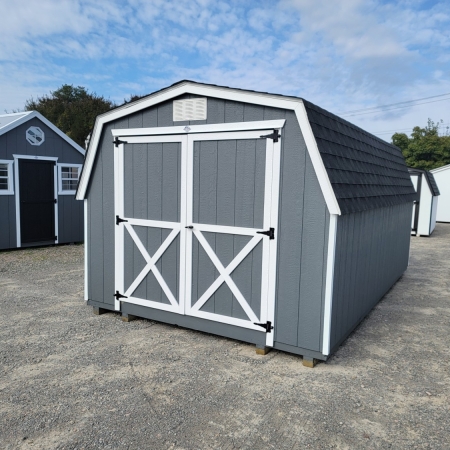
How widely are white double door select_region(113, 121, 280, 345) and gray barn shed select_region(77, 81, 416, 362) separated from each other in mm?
11

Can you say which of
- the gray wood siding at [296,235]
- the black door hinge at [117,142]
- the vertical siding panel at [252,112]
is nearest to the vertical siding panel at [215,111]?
the gray wood siding at [296,235]

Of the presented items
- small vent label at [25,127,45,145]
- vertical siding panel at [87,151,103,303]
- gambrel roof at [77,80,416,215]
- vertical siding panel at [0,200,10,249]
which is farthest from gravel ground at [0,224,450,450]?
small vent label at [25,127,45,145]

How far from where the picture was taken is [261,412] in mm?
2684

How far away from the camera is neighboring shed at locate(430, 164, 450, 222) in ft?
61.2

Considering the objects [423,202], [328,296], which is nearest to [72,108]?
[423,202]

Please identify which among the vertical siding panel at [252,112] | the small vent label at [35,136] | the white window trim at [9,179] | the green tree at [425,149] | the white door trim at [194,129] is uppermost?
the green tree at [425,149]

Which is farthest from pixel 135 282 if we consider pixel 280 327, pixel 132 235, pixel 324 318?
pixel 324 318

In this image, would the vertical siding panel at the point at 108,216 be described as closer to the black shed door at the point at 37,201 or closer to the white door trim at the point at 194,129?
the white door trim at the point at 194,129

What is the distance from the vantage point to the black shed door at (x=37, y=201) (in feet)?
29.5

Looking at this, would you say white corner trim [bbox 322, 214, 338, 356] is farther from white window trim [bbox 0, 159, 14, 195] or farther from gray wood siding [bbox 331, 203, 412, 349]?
white window trim [bbox 0, 159, 14, 195]

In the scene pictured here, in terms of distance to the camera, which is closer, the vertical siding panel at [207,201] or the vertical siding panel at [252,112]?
the vertical siding panel at [252,112]

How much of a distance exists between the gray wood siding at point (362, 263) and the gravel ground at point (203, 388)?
29cm

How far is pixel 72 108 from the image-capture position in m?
25.7

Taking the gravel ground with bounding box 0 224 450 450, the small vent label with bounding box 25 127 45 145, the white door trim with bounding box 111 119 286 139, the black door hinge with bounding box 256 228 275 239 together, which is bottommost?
the gravel ground with bounding box 0 224 450 450
